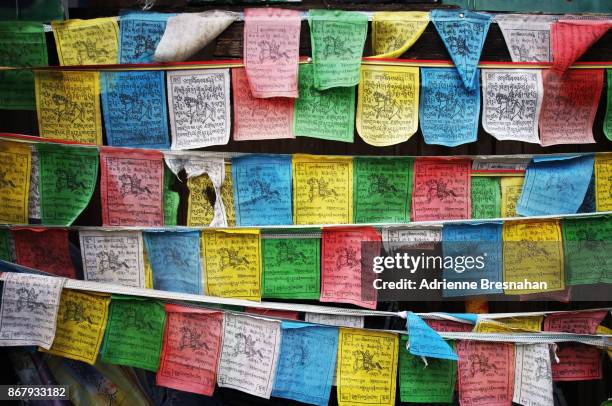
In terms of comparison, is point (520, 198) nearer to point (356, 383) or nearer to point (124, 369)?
point (356, 383)

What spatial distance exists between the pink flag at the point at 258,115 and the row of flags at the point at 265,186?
9cm

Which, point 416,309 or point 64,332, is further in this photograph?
point 416,309

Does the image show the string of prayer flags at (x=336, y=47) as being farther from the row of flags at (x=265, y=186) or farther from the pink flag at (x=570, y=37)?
the pink flag at (x=570, y=37)

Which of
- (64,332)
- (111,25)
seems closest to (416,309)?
(64,332)

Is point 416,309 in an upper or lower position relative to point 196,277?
lower

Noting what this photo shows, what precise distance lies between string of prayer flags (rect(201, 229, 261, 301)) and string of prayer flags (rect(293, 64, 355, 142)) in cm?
45

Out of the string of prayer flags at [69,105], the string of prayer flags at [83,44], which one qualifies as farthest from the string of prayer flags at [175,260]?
the string of prayer flags at [83,44]

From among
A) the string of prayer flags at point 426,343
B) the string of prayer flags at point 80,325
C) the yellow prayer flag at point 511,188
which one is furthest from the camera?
the yellow prayer flag at point 511,188

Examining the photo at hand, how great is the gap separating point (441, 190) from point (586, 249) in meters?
0.62

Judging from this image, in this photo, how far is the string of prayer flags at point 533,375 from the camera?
2.56 m

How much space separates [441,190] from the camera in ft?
8.39

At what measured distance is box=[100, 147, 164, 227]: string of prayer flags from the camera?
2504mm

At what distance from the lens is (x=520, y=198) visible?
2.58 meters

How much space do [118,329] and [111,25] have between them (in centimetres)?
114
